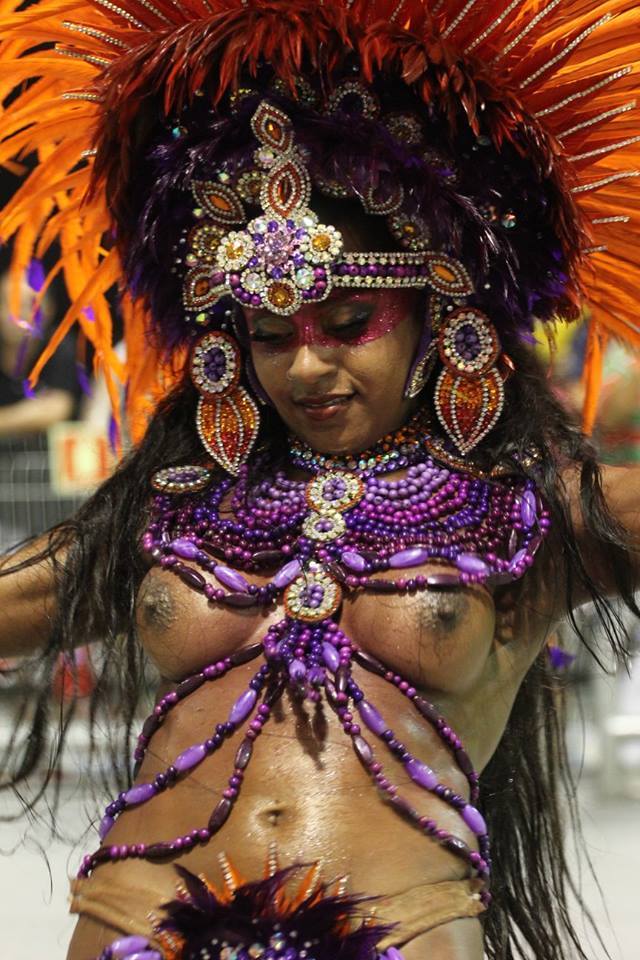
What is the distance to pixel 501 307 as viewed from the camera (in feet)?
7.64

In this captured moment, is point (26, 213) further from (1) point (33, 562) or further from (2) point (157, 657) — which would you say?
(2) point (157, 657)

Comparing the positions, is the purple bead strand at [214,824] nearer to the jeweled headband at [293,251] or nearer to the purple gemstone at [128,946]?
the purple gemstone at [128,946]

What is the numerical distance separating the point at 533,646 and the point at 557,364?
63 centimetres

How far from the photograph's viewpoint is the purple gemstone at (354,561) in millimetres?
2234

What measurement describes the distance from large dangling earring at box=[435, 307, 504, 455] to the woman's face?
0.06m

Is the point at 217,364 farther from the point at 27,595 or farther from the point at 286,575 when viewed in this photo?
the point at 27,595

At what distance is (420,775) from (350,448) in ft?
1.75

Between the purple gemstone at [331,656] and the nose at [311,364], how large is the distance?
407mm

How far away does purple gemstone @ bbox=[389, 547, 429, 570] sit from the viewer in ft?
7.25

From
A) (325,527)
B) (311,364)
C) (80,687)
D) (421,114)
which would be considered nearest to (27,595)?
(80,687)

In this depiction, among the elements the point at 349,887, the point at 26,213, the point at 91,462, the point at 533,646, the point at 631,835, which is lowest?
the point at 631,835

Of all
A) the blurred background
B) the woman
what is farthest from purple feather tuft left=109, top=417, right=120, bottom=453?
the woman

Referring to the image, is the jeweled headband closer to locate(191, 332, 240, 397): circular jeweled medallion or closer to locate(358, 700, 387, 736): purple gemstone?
locate(191, 332, 240, 397): circular jeweled medallion

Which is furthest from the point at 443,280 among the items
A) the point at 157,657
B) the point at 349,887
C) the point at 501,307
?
the point at 349,887
